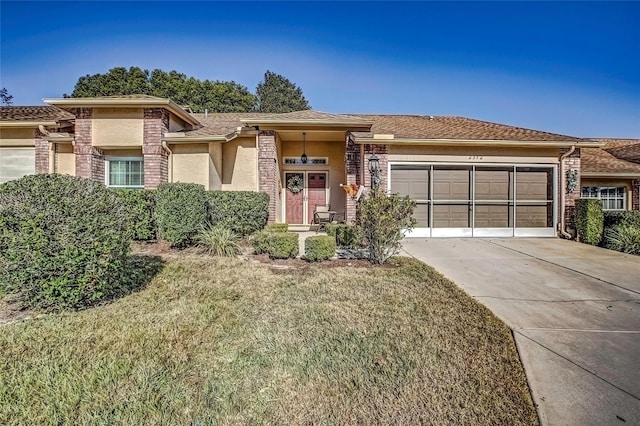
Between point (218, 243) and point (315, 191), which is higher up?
point (315, 191)

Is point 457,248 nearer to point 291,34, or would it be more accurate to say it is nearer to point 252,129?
point 252,129

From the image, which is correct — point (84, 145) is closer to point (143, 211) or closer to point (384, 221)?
point (143, 211)

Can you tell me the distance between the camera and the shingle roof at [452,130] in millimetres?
10680

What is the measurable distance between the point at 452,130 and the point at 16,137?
16.5m

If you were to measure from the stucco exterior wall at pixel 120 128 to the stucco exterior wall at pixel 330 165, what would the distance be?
17.8ft

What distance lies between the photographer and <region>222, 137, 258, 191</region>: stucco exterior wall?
474 inches

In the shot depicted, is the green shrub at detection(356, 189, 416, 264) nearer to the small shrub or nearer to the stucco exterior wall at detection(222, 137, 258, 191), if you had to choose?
the small shrub

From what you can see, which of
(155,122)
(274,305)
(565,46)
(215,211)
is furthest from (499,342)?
(565,46)

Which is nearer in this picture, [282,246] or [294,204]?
[282,246]

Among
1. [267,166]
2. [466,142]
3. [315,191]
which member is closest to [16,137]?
[267,166]

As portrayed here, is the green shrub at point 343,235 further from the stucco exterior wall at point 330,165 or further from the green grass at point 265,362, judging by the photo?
the stucco exterior wall at point 330,165

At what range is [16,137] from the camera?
11758mm

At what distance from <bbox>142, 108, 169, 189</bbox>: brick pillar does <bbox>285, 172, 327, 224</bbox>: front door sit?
4.99 m

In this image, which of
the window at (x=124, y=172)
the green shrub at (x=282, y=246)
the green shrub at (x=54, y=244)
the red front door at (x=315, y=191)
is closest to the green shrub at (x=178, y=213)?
the green shrub at (x=282, y=246)
